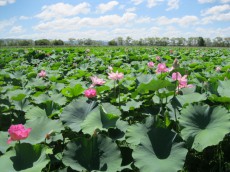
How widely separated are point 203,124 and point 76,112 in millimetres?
966

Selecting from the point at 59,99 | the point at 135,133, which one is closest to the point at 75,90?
the point at 59,99

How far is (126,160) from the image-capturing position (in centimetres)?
169

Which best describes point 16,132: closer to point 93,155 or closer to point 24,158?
point 24,158

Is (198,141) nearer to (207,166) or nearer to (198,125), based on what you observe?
(198,125)

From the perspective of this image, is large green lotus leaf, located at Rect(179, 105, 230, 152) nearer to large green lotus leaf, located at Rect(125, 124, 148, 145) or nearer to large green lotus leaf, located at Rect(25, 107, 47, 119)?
large green lotus leaf, located at Rect(125, 124, 148, 145)

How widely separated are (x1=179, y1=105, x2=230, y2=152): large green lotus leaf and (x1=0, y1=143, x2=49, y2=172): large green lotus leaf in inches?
34.3

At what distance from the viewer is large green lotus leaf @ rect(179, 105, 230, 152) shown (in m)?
1.51

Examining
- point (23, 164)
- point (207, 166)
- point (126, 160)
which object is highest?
point (23, 164)

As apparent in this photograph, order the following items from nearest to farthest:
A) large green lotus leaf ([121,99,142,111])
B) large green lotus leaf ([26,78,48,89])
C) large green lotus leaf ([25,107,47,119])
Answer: large green lotus leaf ([25,107,47,119]), large green lotus leaf ([121,99,142,111]), large green lotus leaf ([26,78,48,89])

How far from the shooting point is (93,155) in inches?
58.7

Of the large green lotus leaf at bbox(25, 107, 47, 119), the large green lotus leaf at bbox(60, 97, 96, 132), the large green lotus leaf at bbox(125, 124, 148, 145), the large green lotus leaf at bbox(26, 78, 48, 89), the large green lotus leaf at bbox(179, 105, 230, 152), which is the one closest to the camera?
the large green lotus leaf at bbox(179, 105, 230, 152)

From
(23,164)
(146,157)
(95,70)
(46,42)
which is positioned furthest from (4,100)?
(46,42)

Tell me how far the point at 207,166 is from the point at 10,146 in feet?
4.73

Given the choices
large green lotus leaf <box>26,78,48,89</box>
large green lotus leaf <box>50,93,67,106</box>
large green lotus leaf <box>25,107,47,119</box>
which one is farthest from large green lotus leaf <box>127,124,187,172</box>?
large green lotus leaf <box>26,78,48,89</box>
